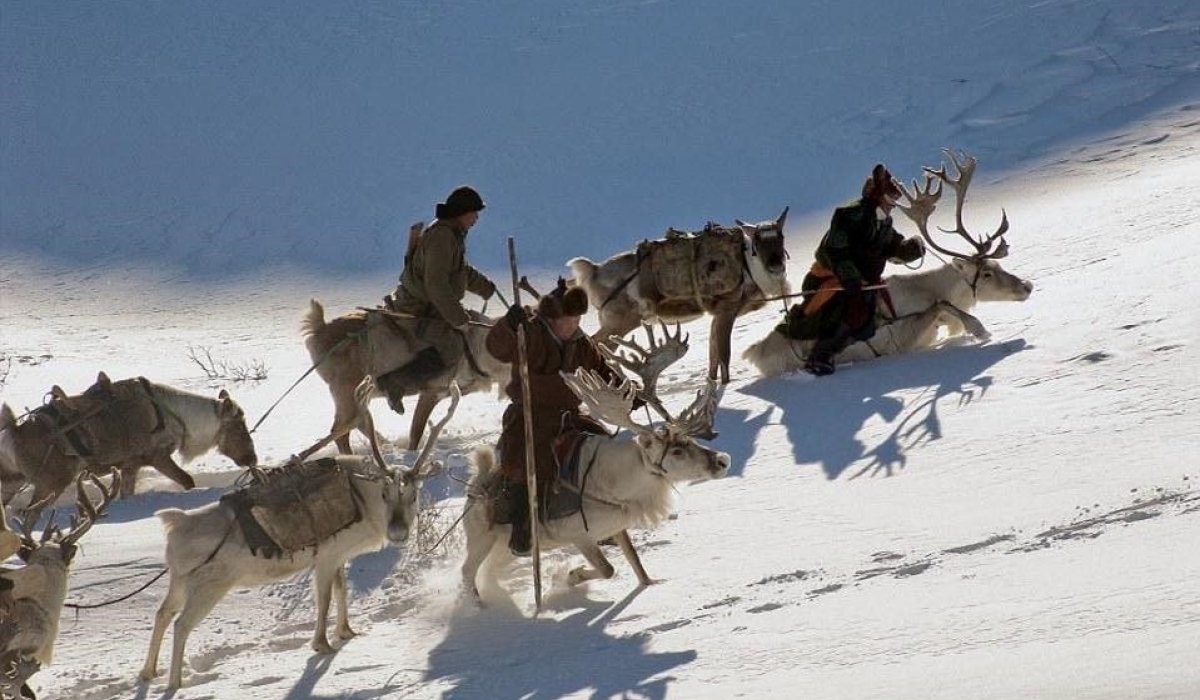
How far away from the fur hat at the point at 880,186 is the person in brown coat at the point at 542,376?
12.0 feet

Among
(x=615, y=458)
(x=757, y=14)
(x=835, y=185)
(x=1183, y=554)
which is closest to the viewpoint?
(x=1183, y=554)

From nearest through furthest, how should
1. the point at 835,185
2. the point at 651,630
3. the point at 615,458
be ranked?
the point at 651,630 → the point at 615,458 → the point at 835,185

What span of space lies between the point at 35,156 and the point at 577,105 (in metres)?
7.89

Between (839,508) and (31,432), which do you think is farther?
(31,432)

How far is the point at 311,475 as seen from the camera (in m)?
8.77

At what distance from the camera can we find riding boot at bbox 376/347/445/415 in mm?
11750

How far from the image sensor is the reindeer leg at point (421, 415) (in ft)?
38.7

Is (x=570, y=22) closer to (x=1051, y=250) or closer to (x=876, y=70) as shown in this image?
(x=876, y=70)

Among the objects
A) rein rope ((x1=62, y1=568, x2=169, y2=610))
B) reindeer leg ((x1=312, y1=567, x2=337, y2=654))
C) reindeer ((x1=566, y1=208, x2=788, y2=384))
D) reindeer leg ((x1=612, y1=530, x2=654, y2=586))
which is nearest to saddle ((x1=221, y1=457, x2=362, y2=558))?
reindeer leg ((x1=312, y1=567, x2=337, y2=654))

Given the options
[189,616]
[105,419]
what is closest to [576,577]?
[189,616]

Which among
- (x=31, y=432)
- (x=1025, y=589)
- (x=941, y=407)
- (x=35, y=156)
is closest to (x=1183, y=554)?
(x=1025, y=589)

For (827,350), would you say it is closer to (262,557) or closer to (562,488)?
(562,488)

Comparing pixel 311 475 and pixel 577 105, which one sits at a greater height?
pixel 577 105

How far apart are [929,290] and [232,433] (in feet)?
16.1
